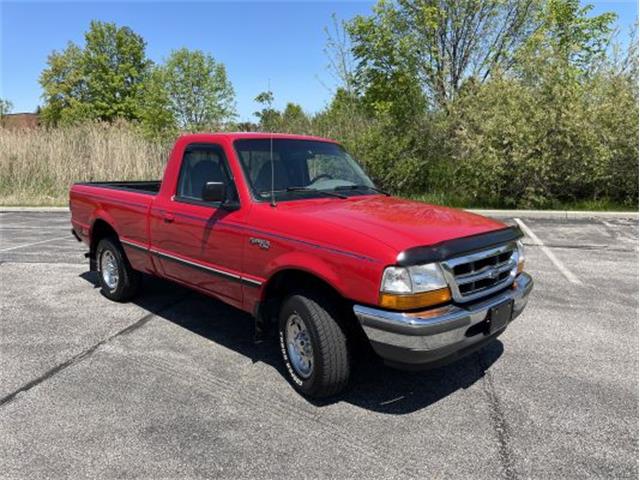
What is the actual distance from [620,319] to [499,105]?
30.5ft

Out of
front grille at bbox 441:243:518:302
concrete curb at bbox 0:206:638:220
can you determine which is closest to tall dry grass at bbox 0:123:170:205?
concrete curb at bbox 0:206:638:220

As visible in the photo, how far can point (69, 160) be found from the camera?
58.6 feet

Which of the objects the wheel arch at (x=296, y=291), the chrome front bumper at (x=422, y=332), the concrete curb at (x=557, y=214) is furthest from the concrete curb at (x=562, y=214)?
the chrome front bumper at (x=422, y=332)

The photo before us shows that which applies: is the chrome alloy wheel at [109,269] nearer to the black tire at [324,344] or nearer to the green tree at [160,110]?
the black tire at [324,344]

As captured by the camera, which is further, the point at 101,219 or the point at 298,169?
the point at 101,219

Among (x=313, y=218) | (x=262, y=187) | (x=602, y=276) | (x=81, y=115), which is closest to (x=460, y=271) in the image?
(x=313, y=218)

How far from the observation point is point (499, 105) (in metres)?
13.2

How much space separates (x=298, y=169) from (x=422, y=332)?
6.63 ft

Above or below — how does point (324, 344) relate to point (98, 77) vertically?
below

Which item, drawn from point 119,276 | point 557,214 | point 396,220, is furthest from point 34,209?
point 557,214

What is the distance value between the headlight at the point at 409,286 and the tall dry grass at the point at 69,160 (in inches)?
625

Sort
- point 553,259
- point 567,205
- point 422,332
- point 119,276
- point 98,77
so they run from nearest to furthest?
point 422,332 < point 119,276 < point 553,259 < point 567,205 < point 98,77

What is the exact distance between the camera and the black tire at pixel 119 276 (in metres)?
5.55

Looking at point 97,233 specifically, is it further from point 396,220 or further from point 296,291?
point 396,220
